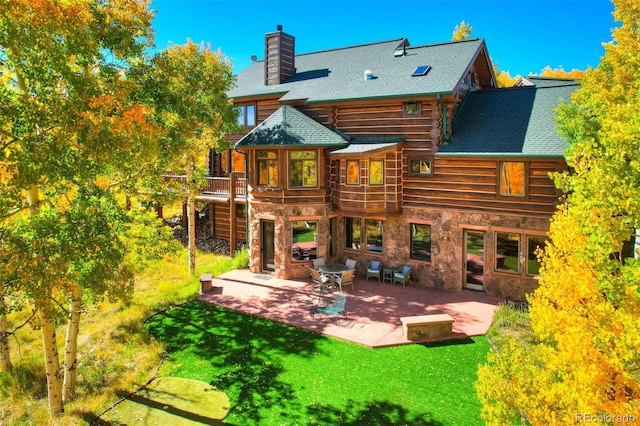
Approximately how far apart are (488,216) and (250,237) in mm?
10630

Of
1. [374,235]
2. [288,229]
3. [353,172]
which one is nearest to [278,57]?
[353,172]

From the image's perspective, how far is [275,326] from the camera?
1408 cm

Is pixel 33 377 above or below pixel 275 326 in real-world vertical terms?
below

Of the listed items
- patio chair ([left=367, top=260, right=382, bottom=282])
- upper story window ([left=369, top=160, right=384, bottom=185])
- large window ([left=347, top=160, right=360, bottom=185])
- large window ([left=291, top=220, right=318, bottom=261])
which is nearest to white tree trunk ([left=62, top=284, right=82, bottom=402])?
large window ([left=291, top=220, right=318, bottom=261])

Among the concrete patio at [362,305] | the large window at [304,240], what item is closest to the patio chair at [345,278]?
the concrete patio at [362,305]

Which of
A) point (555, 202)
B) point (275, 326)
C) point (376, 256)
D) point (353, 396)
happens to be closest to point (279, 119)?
point (376, 256)

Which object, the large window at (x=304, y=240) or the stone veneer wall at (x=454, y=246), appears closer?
the stone veneer wall at (x=454, y=246)

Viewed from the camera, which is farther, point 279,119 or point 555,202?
point 279,119

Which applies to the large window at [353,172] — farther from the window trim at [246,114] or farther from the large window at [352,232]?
the window trim at [246,114]

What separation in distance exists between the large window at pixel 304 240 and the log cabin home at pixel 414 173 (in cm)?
5

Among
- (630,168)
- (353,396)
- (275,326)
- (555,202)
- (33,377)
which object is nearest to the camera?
(630,168)

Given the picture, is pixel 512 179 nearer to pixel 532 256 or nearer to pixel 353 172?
pixel 532 256

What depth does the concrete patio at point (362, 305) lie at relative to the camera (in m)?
13.3

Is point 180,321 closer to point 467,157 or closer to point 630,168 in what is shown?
point 467,157
